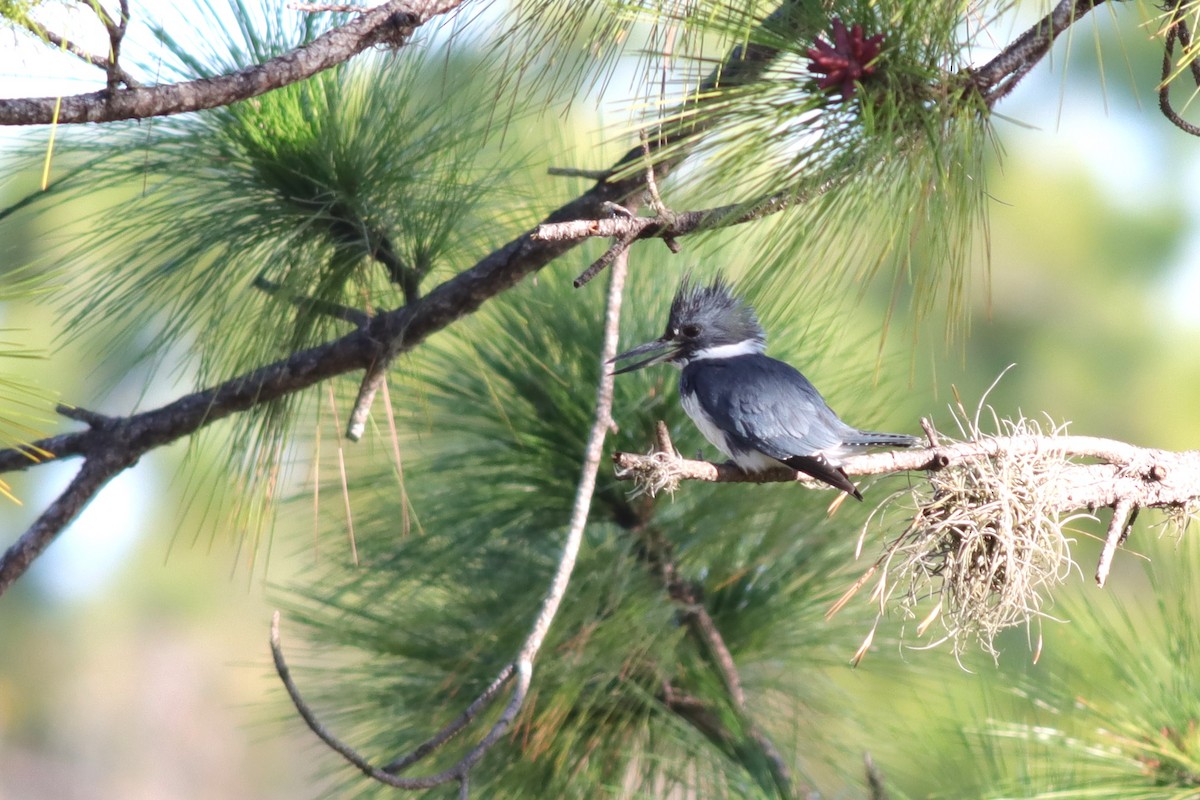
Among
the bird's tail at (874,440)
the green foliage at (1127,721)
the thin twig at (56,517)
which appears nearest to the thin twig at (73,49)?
the thin twig at (56,517)

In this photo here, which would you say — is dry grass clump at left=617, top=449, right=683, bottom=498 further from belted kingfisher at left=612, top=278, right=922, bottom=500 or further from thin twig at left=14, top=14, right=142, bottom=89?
thin twig at left=14, top=14, right=142, bottom=89

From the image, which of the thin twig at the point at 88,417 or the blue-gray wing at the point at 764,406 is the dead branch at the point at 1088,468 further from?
the thin twig at the point at 88,417

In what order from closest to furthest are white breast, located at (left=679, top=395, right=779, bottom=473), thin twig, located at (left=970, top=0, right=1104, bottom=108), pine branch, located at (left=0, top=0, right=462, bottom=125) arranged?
pine branch, located at (left=0, top=0, right=462, bottom=125) < thin twig, located at (left=970, top=0, right=1104, bottom=108) < white breast, located at (left=679, top=395, right=779, bottom=473)

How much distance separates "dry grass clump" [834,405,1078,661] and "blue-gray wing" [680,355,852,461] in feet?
0.77

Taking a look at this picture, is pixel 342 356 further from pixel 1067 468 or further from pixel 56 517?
pixel 1067 468

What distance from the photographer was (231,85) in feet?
2.19

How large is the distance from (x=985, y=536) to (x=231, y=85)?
0.63 m

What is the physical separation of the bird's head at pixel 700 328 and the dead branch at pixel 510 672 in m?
0.20

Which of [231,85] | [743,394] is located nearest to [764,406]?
[743,394]

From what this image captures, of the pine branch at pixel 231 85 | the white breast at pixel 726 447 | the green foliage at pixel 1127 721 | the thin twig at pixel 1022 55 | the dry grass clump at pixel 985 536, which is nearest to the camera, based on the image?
the pine branch at pixel 231 85

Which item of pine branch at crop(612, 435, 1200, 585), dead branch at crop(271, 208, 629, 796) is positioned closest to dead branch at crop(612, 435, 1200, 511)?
pine branch at crop(612, 435, 1200, 585)

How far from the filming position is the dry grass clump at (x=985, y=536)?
0.81 meters

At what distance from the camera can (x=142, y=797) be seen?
596 centimetres

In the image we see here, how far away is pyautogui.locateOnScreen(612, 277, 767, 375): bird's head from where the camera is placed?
4.09ft
